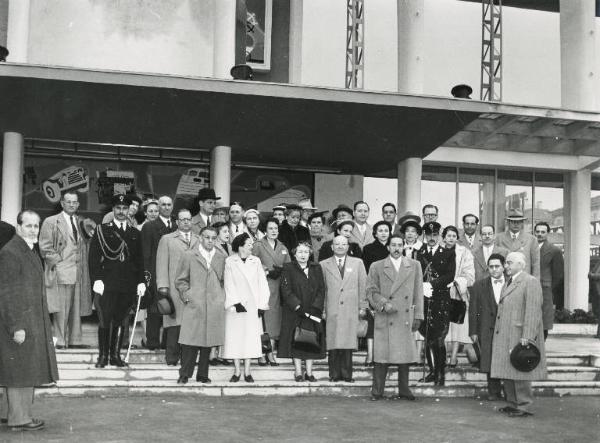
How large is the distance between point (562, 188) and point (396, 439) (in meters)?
12.2

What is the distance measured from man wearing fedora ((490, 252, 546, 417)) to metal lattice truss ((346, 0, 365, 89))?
8.87 metres

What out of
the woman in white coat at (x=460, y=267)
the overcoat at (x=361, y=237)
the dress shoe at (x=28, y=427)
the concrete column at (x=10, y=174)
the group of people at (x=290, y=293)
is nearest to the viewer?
the dress shoe at (x=28, y=427)

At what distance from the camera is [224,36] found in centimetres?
1438

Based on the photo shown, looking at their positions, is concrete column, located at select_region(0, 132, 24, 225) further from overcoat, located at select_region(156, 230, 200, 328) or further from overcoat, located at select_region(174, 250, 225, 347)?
overcoat, located at select_region(174, 250, 225, 347)

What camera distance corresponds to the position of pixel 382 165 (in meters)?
15.5

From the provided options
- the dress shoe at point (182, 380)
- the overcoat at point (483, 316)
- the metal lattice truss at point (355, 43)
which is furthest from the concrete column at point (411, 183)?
the dress shoe at point (182, 380)

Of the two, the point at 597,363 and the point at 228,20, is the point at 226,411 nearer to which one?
the point at 597,363

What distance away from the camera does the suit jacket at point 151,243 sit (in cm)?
980

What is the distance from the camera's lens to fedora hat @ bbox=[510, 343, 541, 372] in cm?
805

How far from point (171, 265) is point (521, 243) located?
170 inches

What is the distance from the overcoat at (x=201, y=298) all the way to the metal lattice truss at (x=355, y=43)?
8441 mm

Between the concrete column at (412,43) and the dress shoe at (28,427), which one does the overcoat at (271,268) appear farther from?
the concrete column at (412,43)

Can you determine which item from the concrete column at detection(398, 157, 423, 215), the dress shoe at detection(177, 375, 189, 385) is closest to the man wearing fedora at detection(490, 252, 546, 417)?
the dress shoe at detection(177, 375, 189, 385)

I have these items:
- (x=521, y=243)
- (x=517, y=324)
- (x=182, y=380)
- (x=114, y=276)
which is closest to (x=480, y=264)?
(x=521, y=243)
